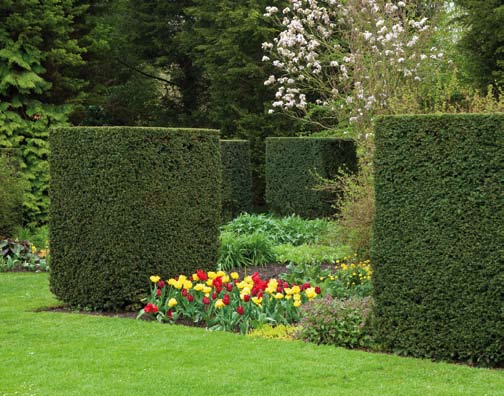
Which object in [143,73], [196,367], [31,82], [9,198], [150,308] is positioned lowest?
[196,367]

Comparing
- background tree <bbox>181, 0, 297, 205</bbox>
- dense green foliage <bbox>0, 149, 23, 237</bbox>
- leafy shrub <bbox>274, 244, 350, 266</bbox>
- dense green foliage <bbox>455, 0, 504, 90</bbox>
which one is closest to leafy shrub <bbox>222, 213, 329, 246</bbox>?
leafy shrub <bbox>274, 244, 350, 266</bbox>

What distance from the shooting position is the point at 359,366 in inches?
234

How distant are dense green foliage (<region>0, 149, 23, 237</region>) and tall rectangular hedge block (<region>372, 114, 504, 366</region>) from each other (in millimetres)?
9769

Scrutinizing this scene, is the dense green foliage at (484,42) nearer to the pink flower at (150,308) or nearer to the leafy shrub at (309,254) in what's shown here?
the leafy shrub at (309,254)

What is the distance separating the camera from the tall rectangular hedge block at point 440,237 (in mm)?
5918

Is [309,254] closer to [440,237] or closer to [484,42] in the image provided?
[440,237]

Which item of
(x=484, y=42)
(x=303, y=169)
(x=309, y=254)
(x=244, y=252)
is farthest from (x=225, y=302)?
(x=484, y=42)

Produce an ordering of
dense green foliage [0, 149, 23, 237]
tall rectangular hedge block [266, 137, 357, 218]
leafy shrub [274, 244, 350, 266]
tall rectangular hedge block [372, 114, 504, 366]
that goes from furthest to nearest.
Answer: tall rectangular hedge block [266, 137, 357, 218]
dense green foliage [0, 149, 23, 237]
leafy shrub [274, 244, 350, 266]
tall rectangular hedge block [372, 114, 504, 366]

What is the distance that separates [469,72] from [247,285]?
10.2 m

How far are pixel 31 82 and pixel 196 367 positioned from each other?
12.8 metres

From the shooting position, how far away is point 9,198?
14.4m

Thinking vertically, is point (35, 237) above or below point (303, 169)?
below

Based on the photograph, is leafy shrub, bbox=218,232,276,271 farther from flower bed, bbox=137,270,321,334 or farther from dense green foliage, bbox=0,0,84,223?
dense green foliage, bbox=0,0,84,223

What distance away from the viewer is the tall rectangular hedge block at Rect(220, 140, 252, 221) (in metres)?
17.2
